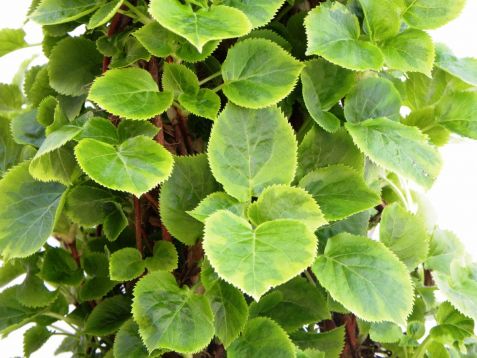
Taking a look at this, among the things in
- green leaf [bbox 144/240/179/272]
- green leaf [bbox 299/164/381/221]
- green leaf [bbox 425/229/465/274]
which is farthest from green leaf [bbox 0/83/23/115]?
green leaf [bbox 425/229/465/274]

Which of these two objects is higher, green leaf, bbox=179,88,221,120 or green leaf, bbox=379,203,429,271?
green leaf, bbox=179,88,221,120

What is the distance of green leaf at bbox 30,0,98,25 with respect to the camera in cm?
62

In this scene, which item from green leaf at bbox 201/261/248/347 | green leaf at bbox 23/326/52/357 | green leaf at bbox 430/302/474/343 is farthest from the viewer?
green leaf at bbox 23/326/52/357

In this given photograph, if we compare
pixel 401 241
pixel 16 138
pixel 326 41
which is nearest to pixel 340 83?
pixel 326 41

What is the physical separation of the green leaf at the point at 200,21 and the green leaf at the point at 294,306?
10.4 inches

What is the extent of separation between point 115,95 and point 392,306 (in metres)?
0.29

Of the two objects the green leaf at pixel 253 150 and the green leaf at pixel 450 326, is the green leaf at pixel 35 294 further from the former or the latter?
the green leaf at pixel 450 326

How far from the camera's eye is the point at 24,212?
660 mm

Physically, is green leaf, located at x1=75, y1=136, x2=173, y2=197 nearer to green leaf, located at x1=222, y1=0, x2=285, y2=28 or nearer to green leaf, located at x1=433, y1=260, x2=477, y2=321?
green leaf, located at x1=222, y1=0, x2=285, y2=28

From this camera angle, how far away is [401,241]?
2.27 ft

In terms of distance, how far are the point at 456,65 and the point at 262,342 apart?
34 centimetres

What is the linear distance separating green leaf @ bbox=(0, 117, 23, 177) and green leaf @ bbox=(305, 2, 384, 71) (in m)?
0.36

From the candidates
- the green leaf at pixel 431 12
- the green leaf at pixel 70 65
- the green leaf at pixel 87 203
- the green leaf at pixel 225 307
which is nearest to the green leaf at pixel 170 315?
the green leaf at pixel 225 307

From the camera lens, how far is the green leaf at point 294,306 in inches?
26.9
